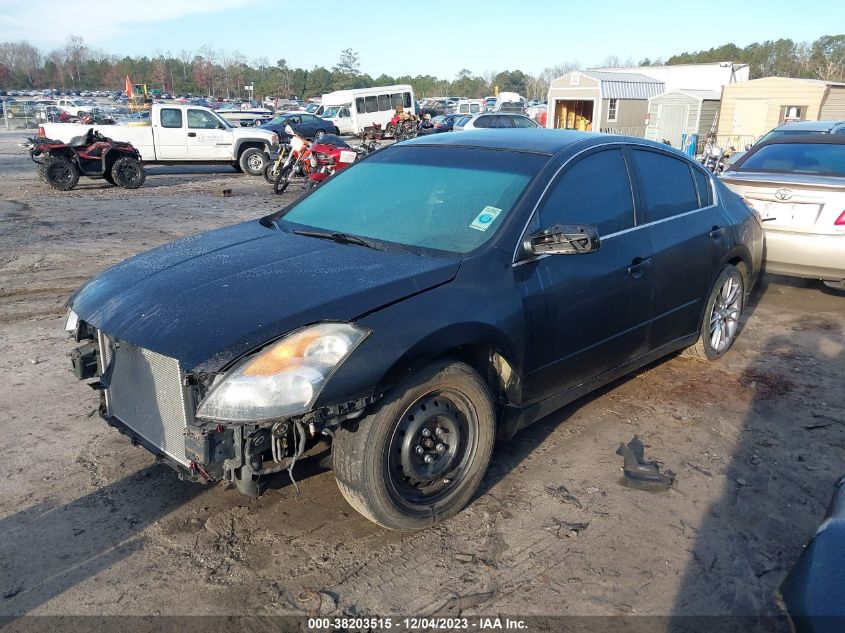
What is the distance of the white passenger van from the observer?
114ft

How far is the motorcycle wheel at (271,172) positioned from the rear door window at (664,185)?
42.0ft

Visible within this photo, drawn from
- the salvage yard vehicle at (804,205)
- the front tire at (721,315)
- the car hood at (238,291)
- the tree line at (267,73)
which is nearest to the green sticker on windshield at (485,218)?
the car hood at (238,291)

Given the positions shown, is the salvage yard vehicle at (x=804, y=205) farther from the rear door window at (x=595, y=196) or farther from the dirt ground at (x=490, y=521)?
the rear door window at (x=595, y=196)

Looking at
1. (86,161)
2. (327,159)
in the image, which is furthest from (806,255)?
(86,161)

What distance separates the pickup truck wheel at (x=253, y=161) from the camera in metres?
19.3

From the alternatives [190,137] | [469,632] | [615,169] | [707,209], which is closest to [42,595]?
[469,632]

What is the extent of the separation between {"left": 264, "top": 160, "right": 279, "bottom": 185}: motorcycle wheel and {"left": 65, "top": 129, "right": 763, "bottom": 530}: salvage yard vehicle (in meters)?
12.3

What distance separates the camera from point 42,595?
108 inches

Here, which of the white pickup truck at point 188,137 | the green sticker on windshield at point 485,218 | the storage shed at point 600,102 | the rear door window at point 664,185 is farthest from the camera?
the storage shed at point 600,102

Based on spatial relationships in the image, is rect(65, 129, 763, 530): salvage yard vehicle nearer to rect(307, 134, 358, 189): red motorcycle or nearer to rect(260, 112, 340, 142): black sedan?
rect(307, 134, 358, 189): red motorcycle

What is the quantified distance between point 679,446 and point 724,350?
5.63 ft

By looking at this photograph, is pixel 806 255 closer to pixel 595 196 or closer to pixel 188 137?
pixel 595 196

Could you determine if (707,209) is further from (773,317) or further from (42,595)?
(42,595)

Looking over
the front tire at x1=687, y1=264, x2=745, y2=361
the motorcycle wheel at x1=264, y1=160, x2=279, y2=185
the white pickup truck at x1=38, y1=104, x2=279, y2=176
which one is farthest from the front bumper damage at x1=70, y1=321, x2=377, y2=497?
the white pickup truck at x1=38, y1=104, x2=279, y2=176
